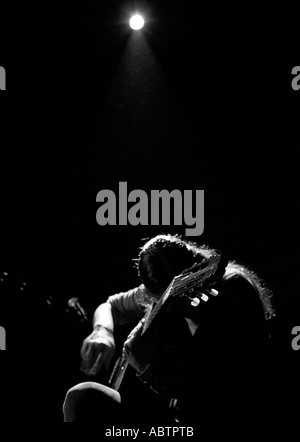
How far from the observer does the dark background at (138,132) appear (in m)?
3.30

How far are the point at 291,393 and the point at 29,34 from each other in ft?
10.0

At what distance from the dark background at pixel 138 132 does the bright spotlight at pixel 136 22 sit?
6 cm

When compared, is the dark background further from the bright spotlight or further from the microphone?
the microphone

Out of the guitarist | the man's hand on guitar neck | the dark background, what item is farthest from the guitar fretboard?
the dark background

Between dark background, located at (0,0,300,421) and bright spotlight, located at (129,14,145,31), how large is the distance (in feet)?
0.18

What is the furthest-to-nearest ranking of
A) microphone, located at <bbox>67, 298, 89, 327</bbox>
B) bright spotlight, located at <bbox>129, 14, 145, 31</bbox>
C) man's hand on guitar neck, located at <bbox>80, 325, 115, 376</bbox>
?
bright spotlight, located at <bbox>129, 14, 145, 31</bbox> < microphone, located at <bbox>67, 298, 89, 327</bbox> < man's hand on guitar neck, located at <bbox>80, 325, 115, 376</bbox>

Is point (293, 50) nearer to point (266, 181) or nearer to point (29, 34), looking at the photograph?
point (266, 181)

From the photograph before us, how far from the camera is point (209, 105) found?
352 cm

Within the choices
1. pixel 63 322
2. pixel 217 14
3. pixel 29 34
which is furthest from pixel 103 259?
pixel 217 14

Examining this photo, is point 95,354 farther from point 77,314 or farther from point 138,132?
point 138,132

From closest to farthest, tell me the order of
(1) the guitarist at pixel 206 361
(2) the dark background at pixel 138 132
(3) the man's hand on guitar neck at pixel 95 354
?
(1) the guitarist at pixel 206 361
(3) the man's hand on guitar neck at pixel 95 354
(2) the dark background at pixel 138 132

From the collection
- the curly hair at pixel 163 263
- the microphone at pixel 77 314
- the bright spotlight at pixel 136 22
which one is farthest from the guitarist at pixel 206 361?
the bright spotlight at pixel 136 22

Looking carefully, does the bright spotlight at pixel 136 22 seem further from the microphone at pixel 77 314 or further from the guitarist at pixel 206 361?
the guitarist at pixel 206 361

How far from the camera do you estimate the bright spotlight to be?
11.6ft
